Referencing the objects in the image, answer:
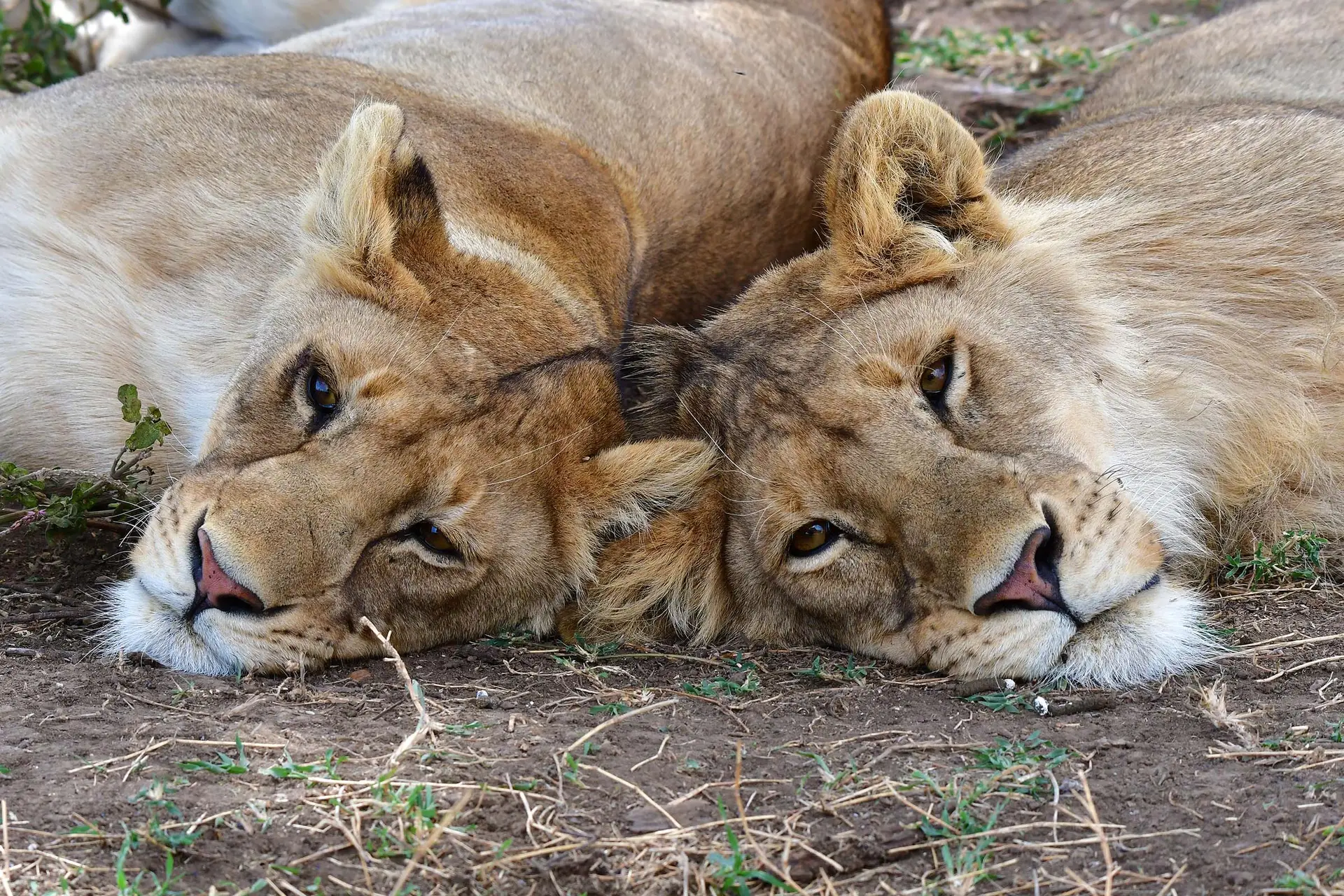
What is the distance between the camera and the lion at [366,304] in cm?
317

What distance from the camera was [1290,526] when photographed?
362 centimetres

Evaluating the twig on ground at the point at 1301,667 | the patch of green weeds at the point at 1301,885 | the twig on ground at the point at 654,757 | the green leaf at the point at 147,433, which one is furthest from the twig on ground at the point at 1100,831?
the green leaf at the point at 147,433

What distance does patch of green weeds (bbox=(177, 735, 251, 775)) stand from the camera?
2607mm

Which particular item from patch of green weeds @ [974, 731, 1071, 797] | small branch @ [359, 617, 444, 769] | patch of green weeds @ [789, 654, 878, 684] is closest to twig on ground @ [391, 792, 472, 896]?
small branch @ [359, 617, 444, 769]

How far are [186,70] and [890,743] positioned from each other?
2.76 meters

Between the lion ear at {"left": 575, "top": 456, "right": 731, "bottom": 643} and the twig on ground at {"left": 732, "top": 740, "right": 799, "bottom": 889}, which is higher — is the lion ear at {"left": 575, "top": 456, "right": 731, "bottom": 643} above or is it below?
below

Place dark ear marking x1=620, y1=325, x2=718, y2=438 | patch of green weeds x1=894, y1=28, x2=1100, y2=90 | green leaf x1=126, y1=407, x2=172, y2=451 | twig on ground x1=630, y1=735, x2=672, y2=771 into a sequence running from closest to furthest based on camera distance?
twig on ground x1=630, y1=735, x2=672, y2=771 < green leaf x1=126, y1=407, x2=172, y2=451 < dark ear marking x1=620, y1=325, x2=718, y2=438 < patch of green weeds x1=894, y1=28, x2=1100, y2=90

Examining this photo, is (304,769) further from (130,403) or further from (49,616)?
(130,403)

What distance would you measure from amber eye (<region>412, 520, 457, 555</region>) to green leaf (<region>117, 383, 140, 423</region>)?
2.45 ft

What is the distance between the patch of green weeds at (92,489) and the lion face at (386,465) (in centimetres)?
24

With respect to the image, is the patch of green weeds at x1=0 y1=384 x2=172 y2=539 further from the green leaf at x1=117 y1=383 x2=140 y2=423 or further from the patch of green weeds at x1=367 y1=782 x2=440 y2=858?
the patch of green weeds at x1=367 y1=782 x2=440 y2=858

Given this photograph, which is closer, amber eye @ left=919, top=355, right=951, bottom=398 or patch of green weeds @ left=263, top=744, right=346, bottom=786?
patch of green weeds @ left=263, top=744, right=346, bottom=786

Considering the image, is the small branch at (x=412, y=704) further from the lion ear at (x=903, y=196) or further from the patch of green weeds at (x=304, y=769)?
the lion ear at (x=903, y=196)

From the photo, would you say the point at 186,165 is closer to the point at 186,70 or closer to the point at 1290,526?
the point at 186,70
